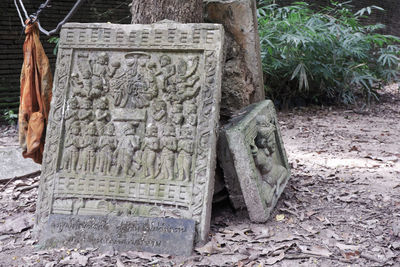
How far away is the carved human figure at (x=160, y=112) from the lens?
2932 millimetres

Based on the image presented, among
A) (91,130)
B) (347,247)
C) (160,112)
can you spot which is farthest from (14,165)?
(347,247)

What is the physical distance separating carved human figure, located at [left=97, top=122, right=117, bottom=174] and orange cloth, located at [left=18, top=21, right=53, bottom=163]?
73cm

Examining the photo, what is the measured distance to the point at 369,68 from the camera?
8773 mm

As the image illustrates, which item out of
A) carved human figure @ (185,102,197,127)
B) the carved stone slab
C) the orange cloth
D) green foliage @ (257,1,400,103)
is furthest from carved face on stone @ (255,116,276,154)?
green foliage @ (257,1,400,103)

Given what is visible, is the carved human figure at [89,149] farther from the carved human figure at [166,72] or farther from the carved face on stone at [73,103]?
the carved human figure at [166,72]

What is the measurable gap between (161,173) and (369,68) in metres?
7.13

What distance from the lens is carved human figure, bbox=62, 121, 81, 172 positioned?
3002 mm

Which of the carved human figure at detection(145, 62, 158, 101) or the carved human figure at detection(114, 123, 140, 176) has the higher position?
the carved human figure at detection(145, 62, 158, 101)

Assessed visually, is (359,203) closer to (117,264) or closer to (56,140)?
(117,264)

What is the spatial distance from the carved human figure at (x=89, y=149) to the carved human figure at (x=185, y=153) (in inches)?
23.9

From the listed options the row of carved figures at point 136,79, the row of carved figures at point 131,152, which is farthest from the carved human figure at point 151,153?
the row of carved figures at point 136,79

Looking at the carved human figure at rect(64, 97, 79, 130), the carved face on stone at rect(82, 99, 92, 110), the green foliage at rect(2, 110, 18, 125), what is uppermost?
the carved face on stone at rect(82, 99, 92, 110)

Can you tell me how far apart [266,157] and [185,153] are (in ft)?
2.20

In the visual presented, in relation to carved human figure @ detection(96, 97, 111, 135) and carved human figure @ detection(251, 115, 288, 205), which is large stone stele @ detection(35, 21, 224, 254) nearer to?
carved human figure @ detection(96, 97, 111, 135)
